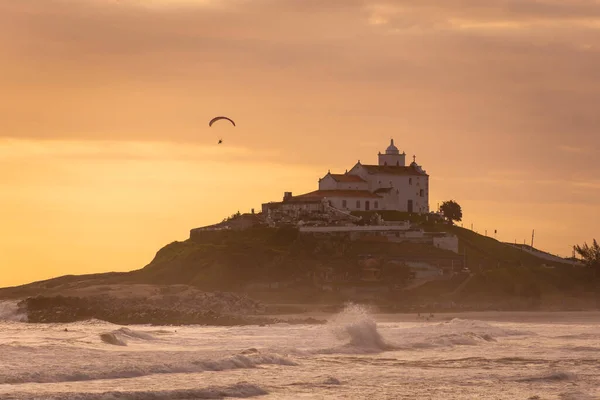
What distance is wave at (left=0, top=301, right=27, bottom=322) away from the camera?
305ft

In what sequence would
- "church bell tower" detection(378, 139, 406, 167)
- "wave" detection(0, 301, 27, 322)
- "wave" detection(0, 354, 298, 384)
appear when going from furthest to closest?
"church bell tower" detection(378, 139, 406, 167) < "wave" detection(0, 301, 27, 322) < "wave" detection(0, 354, 298, 384)

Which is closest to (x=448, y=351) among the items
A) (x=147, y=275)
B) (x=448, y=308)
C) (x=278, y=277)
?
(x=448, y=308)

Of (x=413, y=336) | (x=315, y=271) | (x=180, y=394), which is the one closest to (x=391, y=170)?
(x=315, y=271)

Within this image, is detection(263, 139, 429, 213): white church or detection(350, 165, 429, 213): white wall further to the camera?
detection(350, 165, 429, 213): white wall

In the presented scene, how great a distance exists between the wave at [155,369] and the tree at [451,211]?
8129 centimetres

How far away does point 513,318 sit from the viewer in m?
96.0

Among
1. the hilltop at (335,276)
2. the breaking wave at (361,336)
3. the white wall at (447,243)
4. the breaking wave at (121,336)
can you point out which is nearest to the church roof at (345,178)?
the hilltop at (335,276)

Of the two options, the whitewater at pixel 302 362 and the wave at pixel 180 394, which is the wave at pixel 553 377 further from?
the wave at pixel 180 394

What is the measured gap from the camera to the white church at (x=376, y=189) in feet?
436

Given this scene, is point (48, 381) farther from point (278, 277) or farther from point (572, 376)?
point (278, 277)

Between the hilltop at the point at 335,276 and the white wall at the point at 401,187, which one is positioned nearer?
the hilltop at the point at 335,276

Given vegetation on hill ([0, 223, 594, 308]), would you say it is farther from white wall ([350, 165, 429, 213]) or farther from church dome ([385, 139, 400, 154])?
church dome ([385, 139, 400, 154])

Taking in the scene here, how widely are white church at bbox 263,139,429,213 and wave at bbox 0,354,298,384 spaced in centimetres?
7348

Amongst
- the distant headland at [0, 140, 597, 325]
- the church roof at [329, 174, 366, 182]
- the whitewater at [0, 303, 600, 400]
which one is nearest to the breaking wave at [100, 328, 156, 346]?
the whitewater at [0, 303, 600, 400]
